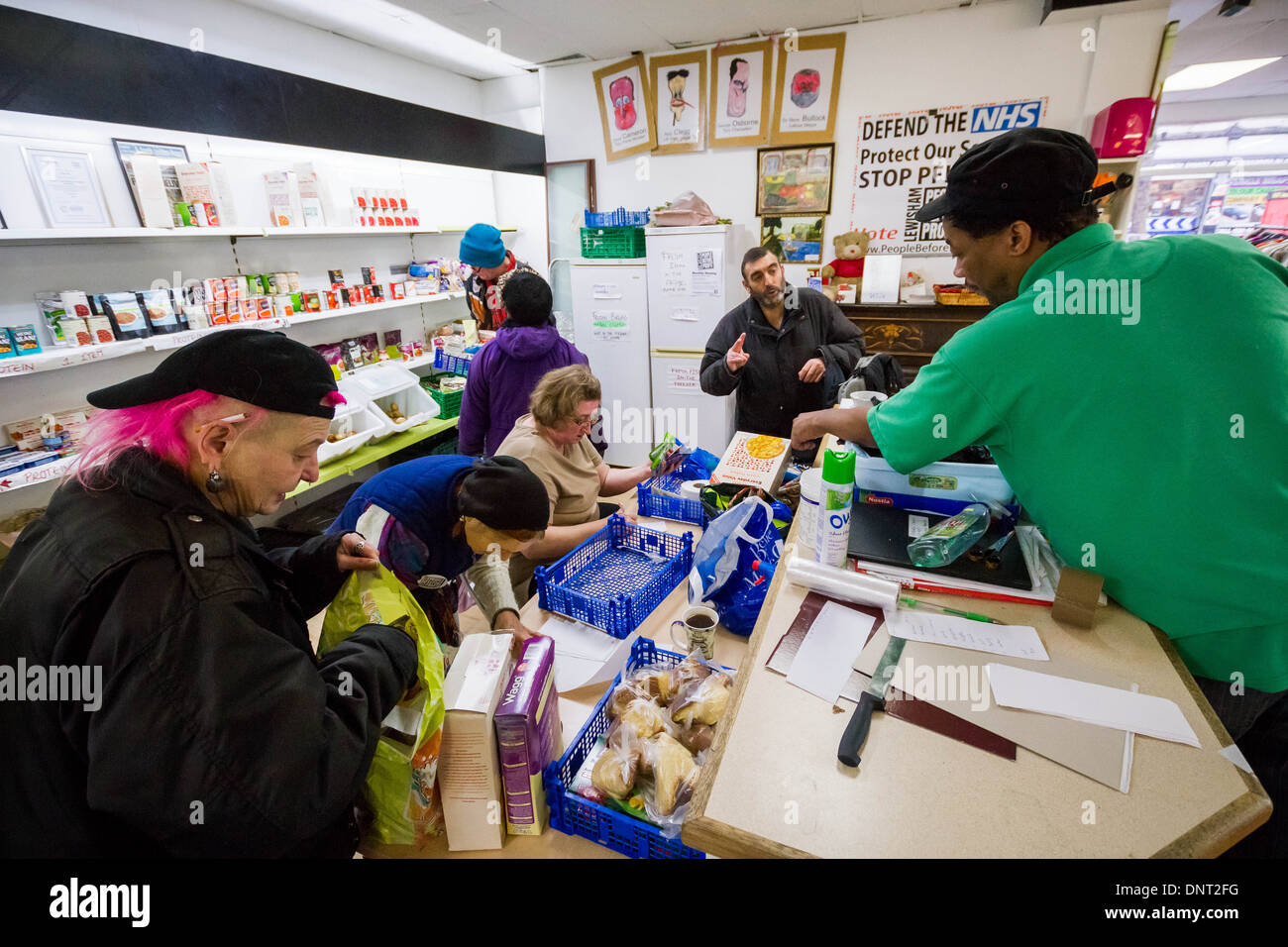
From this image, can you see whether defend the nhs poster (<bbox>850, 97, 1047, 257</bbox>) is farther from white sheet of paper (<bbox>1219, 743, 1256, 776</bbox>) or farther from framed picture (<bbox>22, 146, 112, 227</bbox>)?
framed picture (<bbox>22, 146, 112, 227</bbox>)

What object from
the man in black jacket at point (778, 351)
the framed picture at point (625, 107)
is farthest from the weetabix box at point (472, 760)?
the framed picture at point (625, 107)

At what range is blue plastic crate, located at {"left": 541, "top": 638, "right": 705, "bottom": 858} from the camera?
104 centimetres

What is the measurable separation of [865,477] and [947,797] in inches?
37.5

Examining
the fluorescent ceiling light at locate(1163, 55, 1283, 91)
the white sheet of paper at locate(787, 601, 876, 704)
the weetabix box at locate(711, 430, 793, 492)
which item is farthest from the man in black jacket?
the fluorescent ceiling light at locate(1163, 55, 1283, 91)

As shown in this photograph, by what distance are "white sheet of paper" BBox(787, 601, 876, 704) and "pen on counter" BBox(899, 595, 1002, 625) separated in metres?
0.10

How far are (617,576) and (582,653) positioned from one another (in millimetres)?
398

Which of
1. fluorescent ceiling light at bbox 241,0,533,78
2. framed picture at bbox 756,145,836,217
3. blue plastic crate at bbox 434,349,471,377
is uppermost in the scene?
fluorescent ceiling light at bbox 241,0,533,78

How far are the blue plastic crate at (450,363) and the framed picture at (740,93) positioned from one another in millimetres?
2859

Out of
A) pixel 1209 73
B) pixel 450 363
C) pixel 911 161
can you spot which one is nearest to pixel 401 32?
pixel 450 363

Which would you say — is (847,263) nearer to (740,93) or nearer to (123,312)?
(740,93)

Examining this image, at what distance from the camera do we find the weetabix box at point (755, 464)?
7.09 ft

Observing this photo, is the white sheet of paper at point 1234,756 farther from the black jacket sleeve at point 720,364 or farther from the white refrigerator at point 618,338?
the white refrigerator at point 618,338

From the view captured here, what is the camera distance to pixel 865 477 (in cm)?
164

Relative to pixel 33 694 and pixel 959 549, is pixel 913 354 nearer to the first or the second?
pixel 959 549
